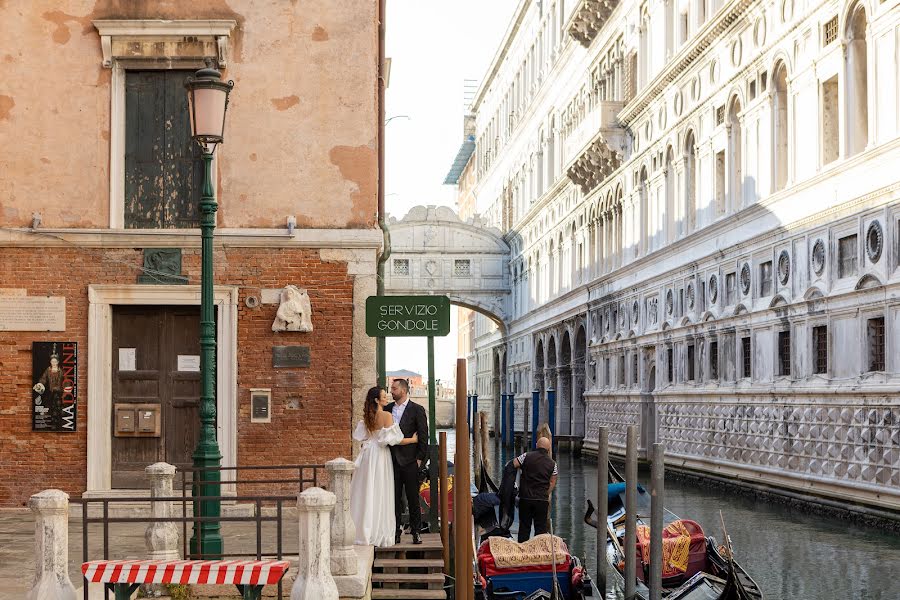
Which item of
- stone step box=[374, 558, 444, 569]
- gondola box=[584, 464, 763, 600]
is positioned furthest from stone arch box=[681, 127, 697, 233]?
stone step box=[374, 558, 444, 569]

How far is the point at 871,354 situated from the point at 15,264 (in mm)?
10433

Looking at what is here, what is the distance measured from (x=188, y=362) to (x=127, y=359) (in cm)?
58

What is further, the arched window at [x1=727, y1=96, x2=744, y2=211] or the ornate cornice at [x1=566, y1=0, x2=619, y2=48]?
the ornate cornice at [x1=566, y1=0, x2=619, y2=48]

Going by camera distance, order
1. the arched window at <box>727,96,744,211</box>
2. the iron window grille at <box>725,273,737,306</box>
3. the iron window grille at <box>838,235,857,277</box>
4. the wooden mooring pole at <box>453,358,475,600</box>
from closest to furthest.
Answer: the wooden mooring pole at <box>453,358,475,600</box>
the iron window grille at <box>838,235,857,277</box>
the iron window grille at <box>725,273,737,306</box>
the arched window at <box>727,96,744,211</box>

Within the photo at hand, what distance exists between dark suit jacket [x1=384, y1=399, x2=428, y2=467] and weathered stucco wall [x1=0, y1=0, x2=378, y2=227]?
9.86ft

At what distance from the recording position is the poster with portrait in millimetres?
12789

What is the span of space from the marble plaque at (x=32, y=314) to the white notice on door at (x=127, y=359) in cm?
58

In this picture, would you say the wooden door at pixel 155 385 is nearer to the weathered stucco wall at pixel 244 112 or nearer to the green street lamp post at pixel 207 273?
the weathered stucco wall at pixel 244 112

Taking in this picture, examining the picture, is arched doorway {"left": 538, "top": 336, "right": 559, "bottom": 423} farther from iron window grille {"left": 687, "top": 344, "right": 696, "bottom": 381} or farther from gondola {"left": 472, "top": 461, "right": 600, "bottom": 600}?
gondola {"left": 472, "top": 461, "right": 600, "bottom": 600}

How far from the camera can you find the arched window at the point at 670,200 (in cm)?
2736

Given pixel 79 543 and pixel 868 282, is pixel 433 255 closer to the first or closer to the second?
pixel 868 282

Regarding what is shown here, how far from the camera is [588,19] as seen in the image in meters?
35.0

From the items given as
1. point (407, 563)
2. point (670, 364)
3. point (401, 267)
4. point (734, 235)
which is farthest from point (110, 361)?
point (401, 267)

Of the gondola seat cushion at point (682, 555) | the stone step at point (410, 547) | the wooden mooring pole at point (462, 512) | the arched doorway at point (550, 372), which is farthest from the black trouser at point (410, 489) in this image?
the arched doorway at point (550, 372)
